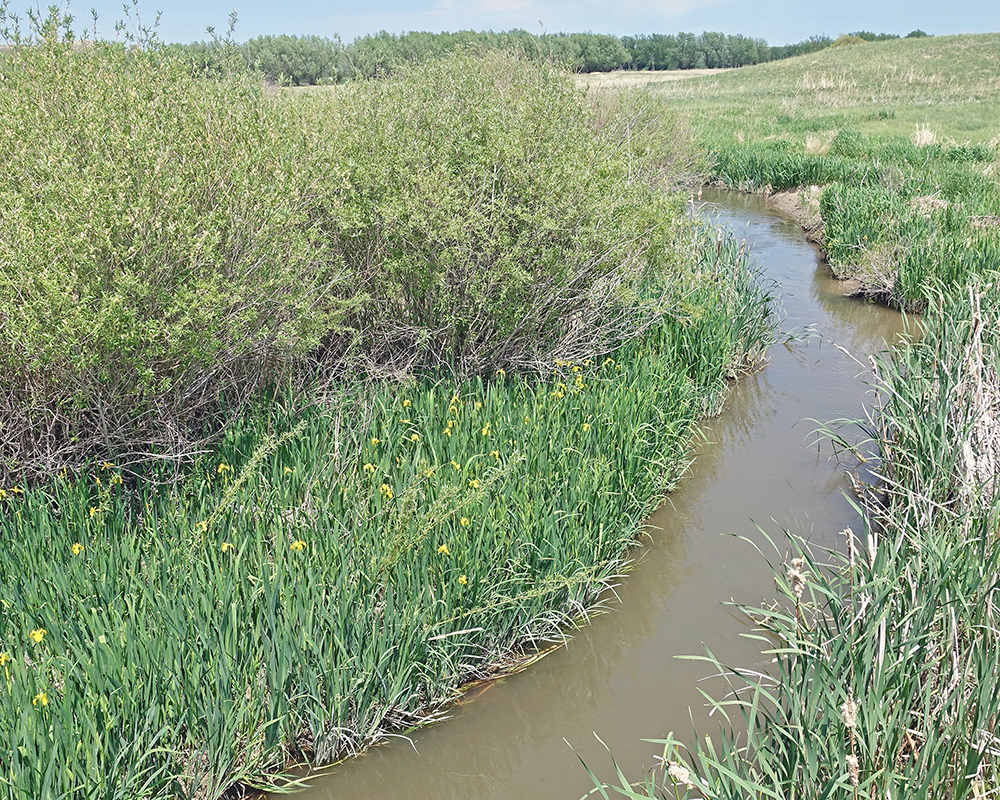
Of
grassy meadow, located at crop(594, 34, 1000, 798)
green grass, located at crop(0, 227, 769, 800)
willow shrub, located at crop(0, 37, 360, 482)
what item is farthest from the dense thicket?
grassy meadow, located at crop(594, 34, 1000, 798)

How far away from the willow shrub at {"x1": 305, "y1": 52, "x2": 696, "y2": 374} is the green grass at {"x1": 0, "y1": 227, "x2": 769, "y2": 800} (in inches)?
27.0

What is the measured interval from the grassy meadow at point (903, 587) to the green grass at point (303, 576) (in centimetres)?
120

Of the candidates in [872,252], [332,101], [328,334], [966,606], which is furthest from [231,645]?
[872,252]

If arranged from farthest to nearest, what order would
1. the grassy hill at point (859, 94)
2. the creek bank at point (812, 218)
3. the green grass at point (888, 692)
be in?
the grassy hill at point (859, 94), the creek bank at point (812, 218), the green grass at point (888, 692)

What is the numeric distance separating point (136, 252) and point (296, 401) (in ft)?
5.80

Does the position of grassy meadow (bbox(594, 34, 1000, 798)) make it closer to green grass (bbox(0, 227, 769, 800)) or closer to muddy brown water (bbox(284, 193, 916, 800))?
muddy brown water (bbox(284, 193, 916, 800))

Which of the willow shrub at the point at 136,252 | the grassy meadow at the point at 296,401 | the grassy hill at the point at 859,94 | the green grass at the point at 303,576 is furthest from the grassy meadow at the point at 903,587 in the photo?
the grassy hill at the point at 859,94

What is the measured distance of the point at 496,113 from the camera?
6.87m

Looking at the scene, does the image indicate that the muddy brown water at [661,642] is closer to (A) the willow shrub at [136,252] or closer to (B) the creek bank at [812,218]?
(A) the willow shrub at [136,252]

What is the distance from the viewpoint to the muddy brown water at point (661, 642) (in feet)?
12.4

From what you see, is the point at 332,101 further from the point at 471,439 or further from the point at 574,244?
the point at 471,439

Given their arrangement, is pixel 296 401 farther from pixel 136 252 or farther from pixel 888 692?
pixel 888 692

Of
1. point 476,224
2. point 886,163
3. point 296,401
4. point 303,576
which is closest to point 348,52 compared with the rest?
point 476,224

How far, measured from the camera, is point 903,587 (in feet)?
12.1
